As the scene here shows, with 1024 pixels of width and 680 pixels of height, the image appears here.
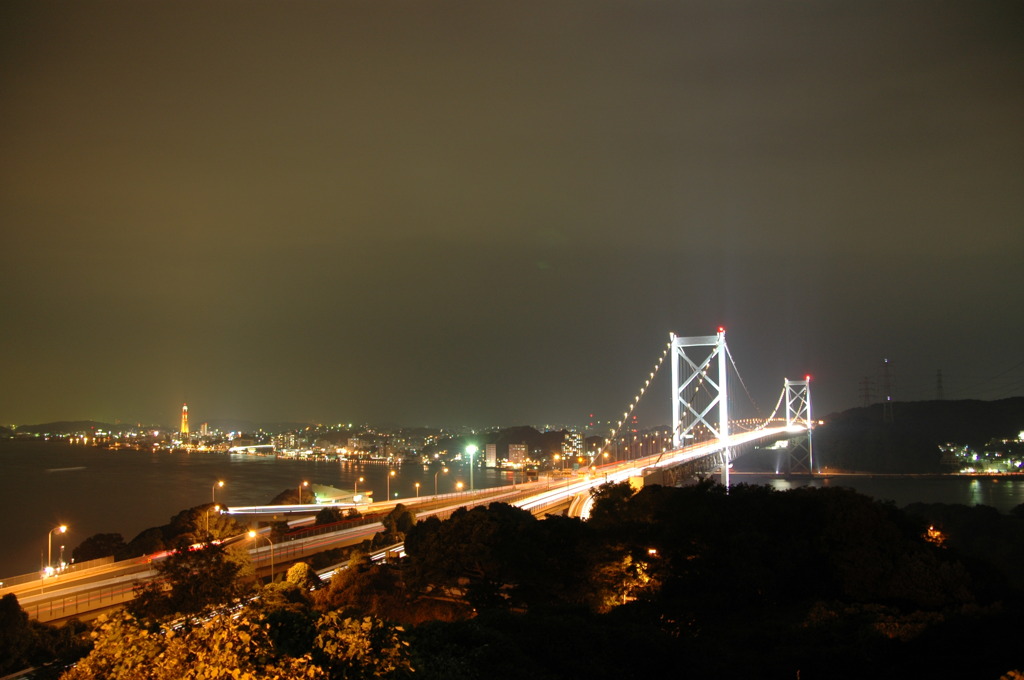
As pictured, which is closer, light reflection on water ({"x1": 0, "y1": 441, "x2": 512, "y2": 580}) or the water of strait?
light reflection on water ({"x1": 0, "y1": 441, "x2": 512, "y2": 580})

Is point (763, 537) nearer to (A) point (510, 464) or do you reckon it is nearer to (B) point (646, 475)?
(B) point (646, 475)

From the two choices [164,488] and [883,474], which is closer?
[164,488]

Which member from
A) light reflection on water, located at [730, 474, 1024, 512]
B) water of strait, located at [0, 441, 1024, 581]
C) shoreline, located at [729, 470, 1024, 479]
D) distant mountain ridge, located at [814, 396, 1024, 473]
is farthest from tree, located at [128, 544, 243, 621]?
distant mountain ridge, located at [814, 396, 1024, 473]

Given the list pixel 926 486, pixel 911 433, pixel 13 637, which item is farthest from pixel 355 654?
pixel 911 433

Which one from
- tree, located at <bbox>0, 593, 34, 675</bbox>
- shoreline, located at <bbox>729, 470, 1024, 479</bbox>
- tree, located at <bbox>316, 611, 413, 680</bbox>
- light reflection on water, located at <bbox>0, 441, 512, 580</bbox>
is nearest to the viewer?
tree, located at <bbox>316, 611, 413, 680</bbox>

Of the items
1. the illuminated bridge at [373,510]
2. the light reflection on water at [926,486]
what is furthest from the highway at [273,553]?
the light reflection on water at [926,486]

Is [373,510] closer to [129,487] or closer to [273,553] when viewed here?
[273,553]

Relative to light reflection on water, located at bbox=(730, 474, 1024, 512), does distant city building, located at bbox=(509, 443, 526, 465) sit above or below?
above

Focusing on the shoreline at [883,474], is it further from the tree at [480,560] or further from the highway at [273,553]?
the tree at [480,560]

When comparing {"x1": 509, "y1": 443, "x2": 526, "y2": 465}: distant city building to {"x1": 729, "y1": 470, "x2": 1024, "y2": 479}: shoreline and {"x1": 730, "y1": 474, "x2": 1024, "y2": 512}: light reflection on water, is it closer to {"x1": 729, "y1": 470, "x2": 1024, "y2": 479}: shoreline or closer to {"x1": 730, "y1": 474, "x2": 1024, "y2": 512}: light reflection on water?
{"x1": 729, "y1": 470, "x2": 1024, "y2": 479}: shoreline
